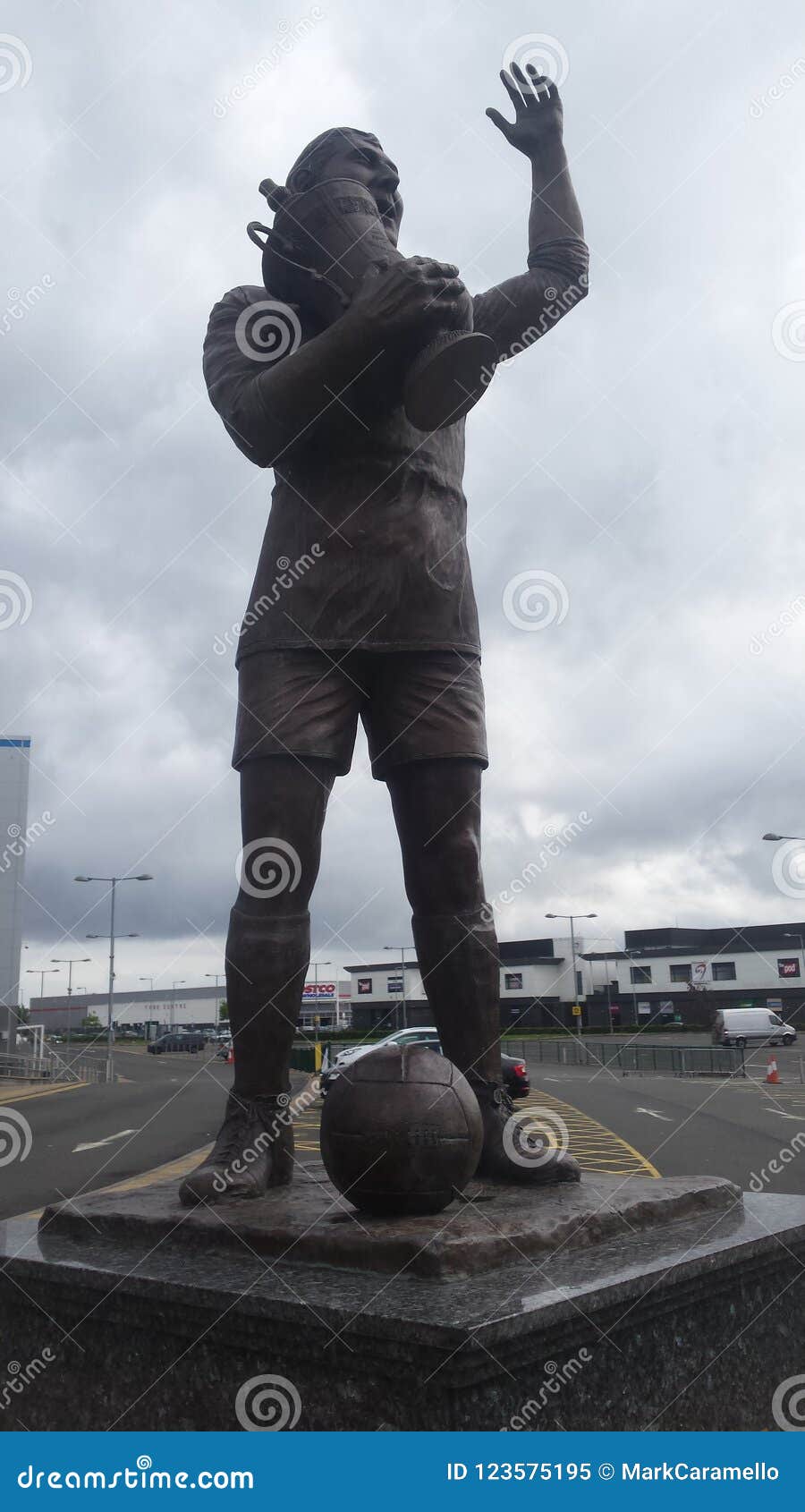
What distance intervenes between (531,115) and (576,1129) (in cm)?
1294

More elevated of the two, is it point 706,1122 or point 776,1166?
point 776,1166

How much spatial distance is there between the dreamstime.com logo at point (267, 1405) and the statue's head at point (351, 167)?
11.4ft

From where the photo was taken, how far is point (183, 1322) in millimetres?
2703

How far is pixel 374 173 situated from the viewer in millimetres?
4012

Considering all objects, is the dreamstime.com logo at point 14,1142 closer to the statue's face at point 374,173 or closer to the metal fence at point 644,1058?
the statue's face at point 374,173

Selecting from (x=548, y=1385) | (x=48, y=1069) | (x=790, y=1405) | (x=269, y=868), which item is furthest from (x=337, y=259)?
(x=48, y=1069)

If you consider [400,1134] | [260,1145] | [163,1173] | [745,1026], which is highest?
[400,1134]

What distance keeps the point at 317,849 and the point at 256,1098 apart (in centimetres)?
80

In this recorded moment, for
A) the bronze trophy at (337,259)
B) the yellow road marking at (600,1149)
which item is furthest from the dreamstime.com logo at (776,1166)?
the bronze trophy at (337,259)

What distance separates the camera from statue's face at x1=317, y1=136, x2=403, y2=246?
156 inches

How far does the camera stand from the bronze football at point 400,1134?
2.87 metres

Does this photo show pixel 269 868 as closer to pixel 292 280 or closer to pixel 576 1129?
pixel 292 280

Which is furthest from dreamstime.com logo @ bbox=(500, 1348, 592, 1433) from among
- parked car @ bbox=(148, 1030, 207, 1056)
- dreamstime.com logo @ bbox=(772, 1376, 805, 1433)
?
parked car @ bbox=(148, 1030, 207, 1056)

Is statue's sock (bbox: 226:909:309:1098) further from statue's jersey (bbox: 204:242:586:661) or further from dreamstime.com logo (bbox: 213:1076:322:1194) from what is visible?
statue's jersey (bbox: 204:242:586:661)
